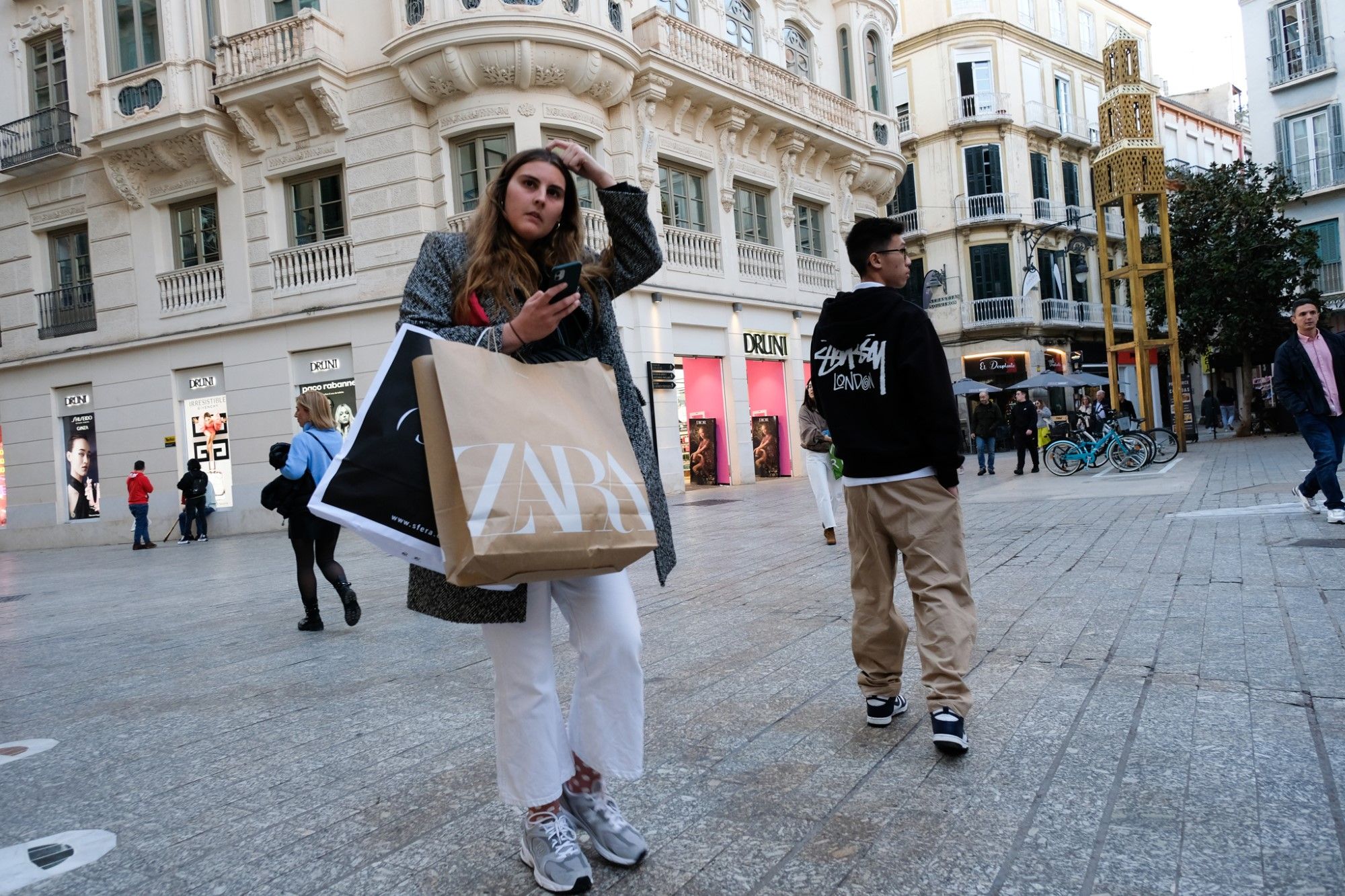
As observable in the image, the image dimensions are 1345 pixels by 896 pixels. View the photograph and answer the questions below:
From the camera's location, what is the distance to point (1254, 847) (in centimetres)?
233

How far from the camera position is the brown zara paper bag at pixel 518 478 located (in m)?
2.03

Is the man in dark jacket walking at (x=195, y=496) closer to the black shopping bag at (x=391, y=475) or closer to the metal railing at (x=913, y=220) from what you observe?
the black shopping bag at (x=391, y=475)

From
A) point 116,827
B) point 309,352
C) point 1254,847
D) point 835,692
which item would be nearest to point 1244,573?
point 835,692

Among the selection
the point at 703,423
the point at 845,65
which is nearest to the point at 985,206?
the point at 845,65

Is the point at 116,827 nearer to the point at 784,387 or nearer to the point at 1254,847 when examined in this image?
the point at 1254,847

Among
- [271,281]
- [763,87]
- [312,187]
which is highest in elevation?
[763,87]

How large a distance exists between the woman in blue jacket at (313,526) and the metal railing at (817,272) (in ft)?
59.8

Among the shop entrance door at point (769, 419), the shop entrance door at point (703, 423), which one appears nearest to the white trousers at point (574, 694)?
the shop entrance door at point (703, 423)

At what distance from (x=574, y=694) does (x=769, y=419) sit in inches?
814

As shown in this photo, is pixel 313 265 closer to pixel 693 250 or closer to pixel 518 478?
pixel 693 250

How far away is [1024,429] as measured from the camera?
63.5ft

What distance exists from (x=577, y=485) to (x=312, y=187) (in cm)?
1816

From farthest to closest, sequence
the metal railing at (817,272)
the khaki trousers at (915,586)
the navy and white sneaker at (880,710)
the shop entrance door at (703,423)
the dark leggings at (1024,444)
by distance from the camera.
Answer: the metal railing at (817,272), the shop entrance door at (703,423), the dark leggings at (1024,444), the navy and white sneaker at (880,710), the khaki trousers at (915,586)

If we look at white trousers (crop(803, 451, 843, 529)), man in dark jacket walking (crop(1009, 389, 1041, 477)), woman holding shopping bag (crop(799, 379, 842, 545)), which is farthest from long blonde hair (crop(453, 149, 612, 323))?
man in dark jacket walking (crop(1009, 389, 1041, 477))
